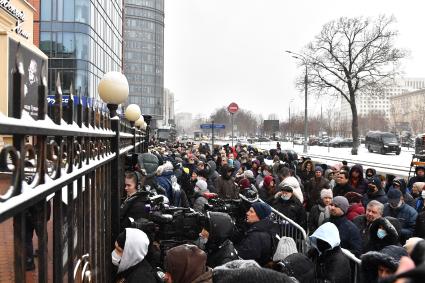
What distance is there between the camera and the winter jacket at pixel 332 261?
3.88 meters

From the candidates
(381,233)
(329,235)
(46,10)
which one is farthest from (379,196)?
(46,10)

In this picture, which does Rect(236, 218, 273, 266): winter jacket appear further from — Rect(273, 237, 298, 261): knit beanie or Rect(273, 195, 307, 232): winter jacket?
Rect(273, 195, 307, 232): winter jacket

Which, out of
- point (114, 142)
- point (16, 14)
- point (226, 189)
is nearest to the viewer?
point (114, 142)

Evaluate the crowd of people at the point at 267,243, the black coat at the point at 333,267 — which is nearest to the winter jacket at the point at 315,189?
the crowd of people at the point at 267,243

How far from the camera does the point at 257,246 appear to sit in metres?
4.17

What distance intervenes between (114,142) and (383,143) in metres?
→ 42.1

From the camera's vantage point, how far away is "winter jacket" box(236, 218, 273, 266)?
13.6 ft

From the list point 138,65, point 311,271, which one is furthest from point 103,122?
point 138,65

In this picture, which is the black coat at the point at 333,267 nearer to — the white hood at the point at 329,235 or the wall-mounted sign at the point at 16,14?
the white hood at the point at 329,235

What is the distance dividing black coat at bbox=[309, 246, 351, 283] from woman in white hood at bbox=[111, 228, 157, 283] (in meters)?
1.73

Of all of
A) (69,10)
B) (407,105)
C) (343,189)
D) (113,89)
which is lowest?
(343,189)

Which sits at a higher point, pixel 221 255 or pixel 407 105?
pixel 407 105

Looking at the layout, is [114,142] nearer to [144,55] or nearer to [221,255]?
[221,255]

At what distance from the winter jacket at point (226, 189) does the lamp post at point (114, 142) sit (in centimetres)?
447
